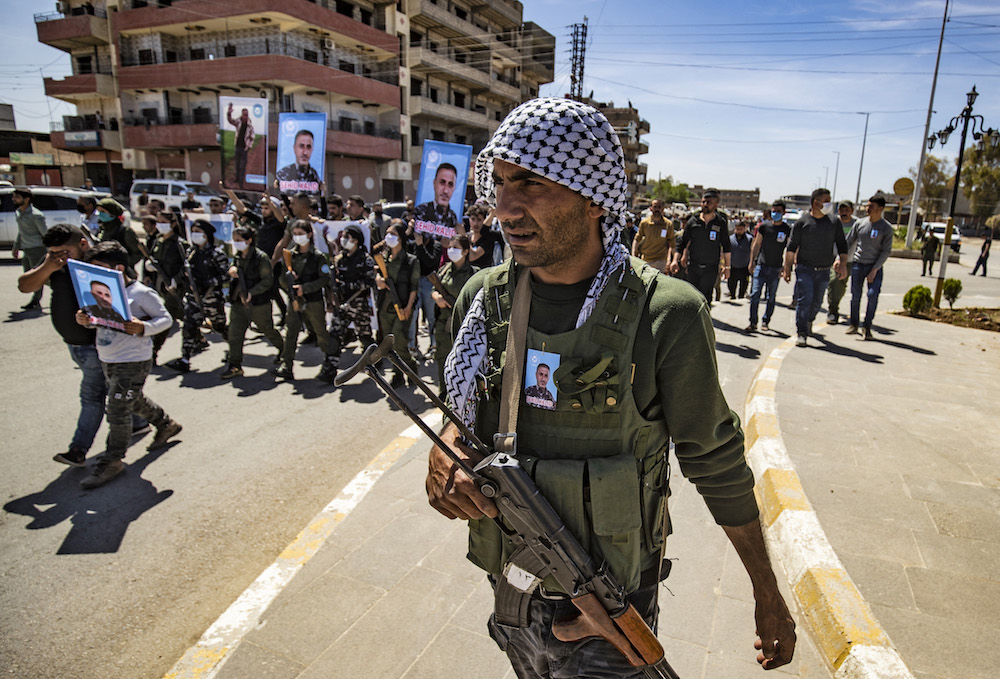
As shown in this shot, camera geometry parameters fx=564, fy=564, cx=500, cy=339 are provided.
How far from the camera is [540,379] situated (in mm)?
1451

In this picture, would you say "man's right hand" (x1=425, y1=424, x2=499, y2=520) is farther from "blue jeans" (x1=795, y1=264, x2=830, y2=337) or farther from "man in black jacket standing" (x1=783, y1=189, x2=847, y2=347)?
"blue jeans" (x1=795, y1=264, x2=830, y2=337)

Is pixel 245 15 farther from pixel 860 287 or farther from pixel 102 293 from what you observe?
pixel 860 287

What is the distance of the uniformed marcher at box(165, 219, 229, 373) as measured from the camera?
6969mm

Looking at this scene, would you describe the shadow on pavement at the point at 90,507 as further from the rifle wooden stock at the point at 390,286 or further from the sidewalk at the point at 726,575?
the rifle wooden stock at the point at 390,286

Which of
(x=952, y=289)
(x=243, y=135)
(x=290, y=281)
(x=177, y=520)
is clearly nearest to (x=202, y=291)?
(x=290, y=281)

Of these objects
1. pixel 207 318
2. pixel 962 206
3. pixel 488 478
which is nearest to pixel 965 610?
pixel 488 478

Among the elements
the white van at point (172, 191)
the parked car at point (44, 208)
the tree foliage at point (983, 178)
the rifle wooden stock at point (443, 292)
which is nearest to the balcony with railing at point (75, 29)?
the white van at point (172, 191)

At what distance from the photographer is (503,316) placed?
1.59 meters

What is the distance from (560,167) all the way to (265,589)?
2746mm

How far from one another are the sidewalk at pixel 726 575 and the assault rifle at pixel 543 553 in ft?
3.97

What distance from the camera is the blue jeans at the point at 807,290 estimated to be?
23.9 feet

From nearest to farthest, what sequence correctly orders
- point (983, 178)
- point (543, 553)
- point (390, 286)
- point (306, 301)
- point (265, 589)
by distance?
point (543, 553)
point (265, 589)
point (390, 286)
point (306, 301)
point (983, 178)

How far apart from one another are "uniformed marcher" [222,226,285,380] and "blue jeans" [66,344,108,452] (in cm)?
227

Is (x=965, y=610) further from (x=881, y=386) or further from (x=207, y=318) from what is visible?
(x=207, y=318)
